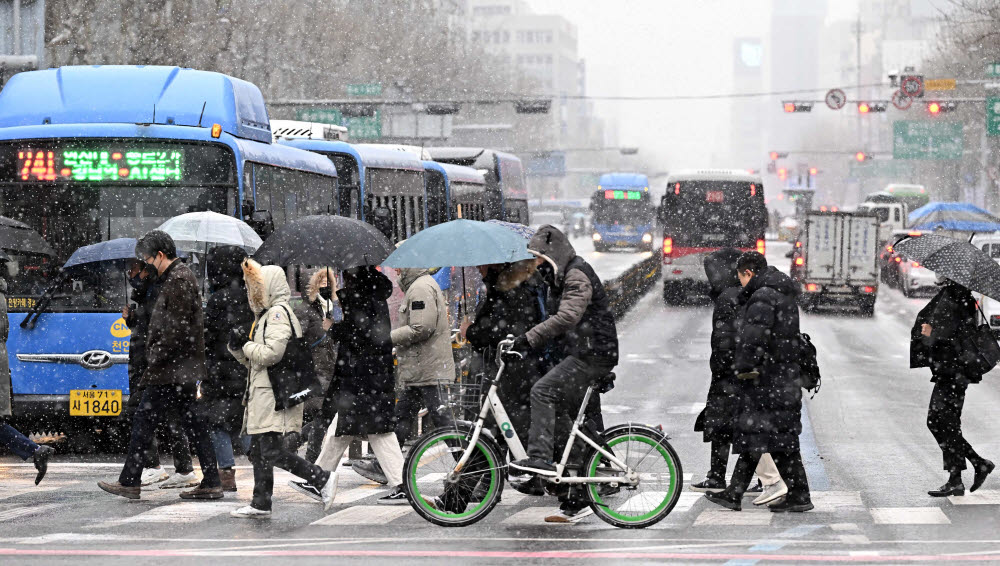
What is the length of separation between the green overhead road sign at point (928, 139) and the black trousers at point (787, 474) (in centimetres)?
5566

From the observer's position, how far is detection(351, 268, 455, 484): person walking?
34.2ft

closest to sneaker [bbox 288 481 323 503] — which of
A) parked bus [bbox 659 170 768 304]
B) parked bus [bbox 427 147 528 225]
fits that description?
parked bus [bbox 427 147 528 225]

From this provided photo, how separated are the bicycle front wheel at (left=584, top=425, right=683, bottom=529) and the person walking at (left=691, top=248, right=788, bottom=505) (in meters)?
1.11

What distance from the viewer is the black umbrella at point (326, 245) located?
945 centimetres

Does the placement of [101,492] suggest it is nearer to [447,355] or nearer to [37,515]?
[37,515]

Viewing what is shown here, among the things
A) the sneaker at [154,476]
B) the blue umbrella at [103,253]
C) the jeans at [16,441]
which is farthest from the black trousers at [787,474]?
the blue umbrella at [103,253]

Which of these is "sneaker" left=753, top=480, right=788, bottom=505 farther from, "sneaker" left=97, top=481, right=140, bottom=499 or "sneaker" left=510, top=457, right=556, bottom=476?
"sneaker" left=97, top=481, right=140, bottom=499

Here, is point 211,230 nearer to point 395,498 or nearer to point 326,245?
point 326,245

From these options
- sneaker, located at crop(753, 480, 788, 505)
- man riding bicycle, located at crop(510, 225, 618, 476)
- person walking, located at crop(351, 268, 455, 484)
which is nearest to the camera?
man riding bicycle, located at crop(510, 225, 618, 476)

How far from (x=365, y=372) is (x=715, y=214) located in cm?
2770

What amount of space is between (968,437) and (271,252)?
25.3ft

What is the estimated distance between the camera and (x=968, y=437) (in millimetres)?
14320

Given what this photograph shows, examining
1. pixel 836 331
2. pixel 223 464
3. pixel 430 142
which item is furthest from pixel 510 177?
pixel 430 142

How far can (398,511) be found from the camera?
9.57m
